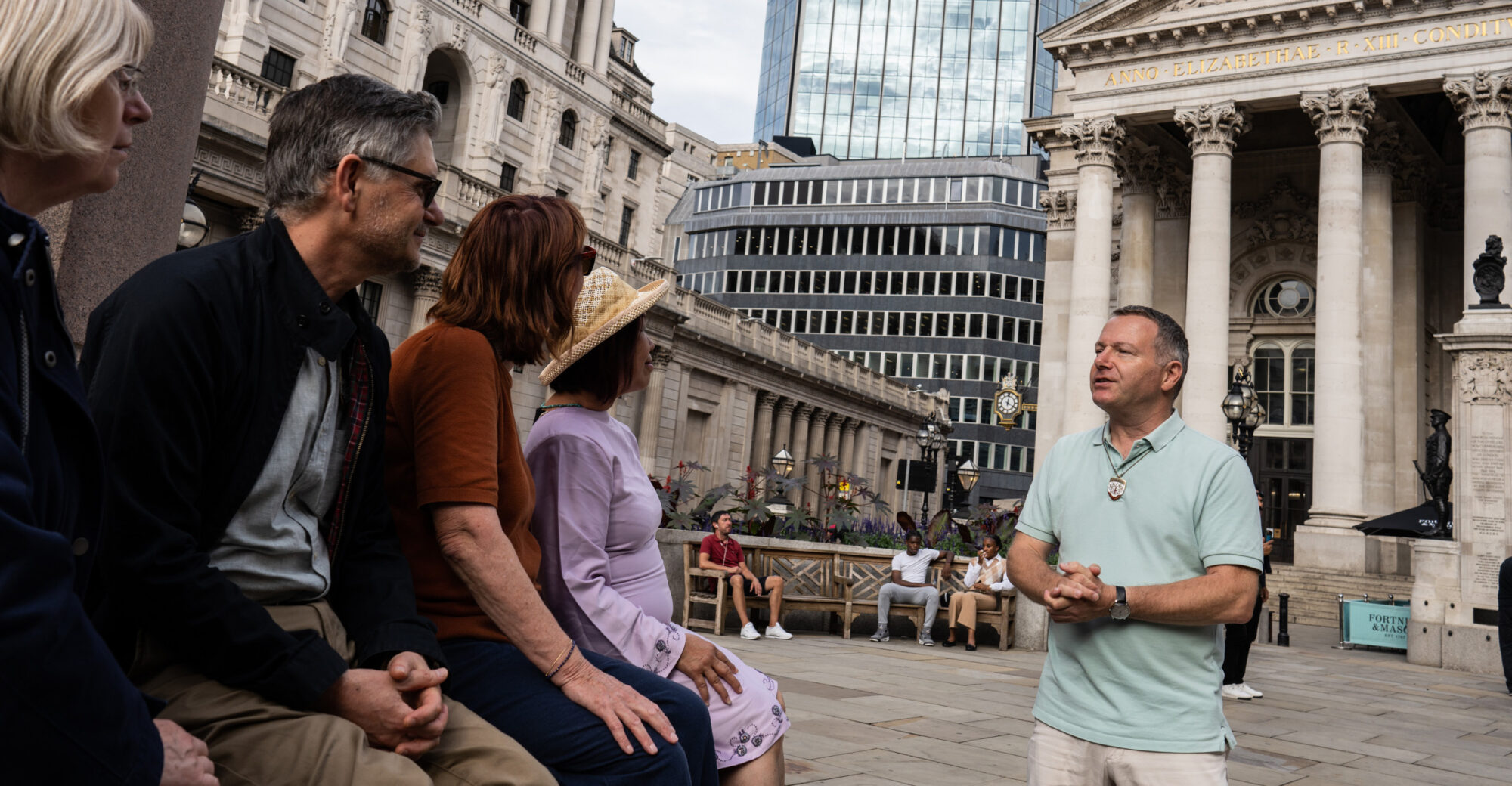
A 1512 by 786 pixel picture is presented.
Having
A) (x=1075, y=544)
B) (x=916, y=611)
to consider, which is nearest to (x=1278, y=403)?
(x=916, y=611)

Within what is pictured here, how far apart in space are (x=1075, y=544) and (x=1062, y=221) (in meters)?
→ 33.2

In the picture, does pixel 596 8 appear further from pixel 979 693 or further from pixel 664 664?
pixel 664 664

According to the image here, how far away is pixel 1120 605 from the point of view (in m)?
3.03

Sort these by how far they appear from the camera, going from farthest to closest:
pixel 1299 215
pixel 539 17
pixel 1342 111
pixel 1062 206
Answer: pixel 539 17
pixel 1062 206
pixel 1299 215
pixel 1342 111

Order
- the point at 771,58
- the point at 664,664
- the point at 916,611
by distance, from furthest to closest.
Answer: the point at 771,58, the point at 916,611, the point at 664,664

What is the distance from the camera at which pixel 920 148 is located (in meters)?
115

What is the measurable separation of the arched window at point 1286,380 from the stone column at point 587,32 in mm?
26694

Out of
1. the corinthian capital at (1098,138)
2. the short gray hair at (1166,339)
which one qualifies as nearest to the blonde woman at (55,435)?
the short gray hair at (1166,339)

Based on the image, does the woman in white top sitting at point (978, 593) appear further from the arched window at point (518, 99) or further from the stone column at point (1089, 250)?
the arched window at point (518, 99)

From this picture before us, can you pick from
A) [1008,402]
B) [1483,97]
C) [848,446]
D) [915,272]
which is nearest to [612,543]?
[1008,402]

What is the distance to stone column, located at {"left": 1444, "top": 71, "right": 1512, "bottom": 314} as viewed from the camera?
25656mm

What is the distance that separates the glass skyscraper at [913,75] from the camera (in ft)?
366

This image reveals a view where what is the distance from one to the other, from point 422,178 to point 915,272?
74077 millimetres

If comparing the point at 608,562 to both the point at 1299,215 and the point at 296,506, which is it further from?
the point at 1299,215
